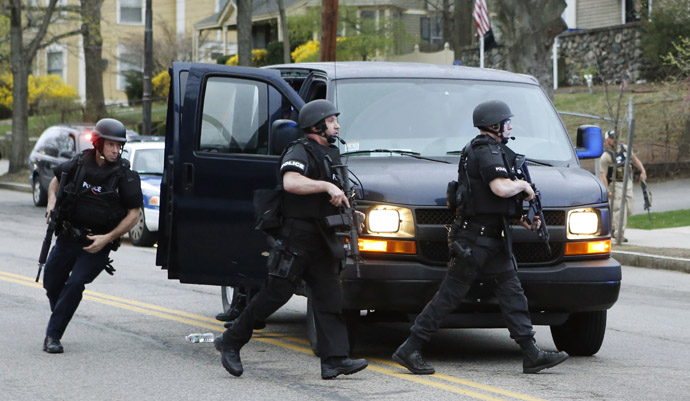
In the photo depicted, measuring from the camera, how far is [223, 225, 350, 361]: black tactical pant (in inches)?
287

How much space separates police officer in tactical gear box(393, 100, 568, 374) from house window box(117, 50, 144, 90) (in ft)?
167

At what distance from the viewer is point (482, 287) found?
7.90 metres

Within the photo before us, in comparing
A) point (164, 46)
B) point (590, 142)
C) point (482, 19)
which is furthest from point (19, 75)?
point (590, 142)

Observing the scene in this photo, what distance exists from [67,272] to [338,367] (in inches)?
103

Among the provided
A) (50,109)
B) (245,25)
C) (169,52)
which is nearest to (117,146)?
(245,25)

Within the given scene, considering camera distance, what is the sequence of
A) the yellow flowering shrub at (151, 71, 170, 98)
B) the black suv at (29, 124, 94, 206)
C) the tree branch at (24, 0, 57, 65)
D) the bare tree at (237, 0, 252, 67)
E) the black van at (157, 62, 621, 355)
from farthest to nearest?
the yellow flowering shrub at (151, 71, 170, 98)
the tree branch at (24, 0, 57, 65)
the bare tree at (237, 0, 252, 67)
the black suv at (29, 124, 94, 206)
the black van at (157, 62, 621, 355)

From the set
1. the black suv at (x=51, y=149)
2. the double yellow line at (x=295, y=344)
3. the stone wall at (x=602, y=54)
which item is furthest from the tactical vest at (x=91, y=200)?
the stone wall at (x=602, y=54)

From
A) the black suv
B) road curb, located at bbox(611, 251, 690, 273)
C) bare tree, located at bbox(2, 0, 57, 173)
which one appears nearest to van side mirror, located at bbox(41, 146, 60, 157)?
the black suv

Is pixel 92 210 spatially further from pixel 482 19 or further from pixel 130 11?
pixel 130 11

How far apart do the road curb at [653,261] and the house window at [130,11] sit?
159 ft

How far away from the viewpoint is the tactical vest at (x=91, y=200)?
8609 millimetres

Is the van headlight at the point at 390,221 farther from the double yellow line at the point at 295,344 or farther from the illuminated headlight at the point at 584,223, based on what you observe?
the illuminated headlight at the point at 584,223

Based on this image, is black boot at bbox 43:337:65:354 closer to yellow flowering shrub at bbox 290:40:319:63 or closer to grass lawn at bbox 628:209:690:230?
grass lawn at bbox 628:209:690:230

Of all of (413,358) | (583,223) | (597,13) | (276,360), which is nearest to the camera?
(413,358)
